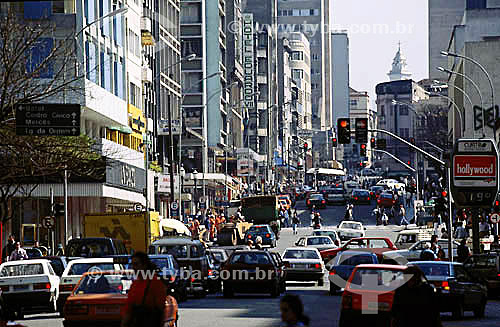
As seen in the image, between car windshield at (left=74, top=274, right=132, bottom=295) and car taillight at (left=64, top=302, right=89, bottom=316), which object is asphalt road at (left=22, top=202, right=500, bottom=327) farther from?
car taillight at (left=64, top=302, right=89, bottom=316)

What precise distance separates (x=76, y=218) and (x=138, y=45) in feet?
69.7

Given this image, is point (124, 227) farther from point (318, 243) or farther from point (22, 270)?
point (22, 270)

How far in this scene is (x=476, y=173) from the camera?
38.6m

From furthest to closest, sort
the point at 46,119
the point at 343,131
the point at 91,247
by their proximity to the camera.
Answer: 1. the point at 343,131
2. the point at 91,247
3. the point at 46,119

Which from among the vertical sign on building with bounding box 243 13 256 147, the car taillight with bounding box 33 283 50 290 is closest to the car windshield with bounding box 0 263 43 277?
the car taillight with bounding box 33 283 50 290

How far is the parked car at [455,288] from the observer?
89.1 ft

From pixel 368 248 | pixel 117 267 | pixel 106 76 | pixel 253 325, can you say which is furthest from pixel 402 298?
pixel 106 76

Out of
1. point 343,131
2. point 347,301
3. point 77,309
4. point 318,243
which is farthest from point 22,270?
point 318,243

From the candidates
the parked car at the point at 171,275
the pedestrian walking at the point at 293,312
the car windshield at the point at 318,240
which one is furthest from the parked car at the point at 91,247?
the pedestrian walking at the point at 293,312

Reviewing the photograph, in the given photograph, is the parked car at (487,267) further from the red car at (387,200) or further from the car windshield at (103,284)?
the red car at (387,200)

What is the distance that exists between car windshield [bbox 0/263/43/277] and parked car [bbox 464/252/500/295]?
13.1m

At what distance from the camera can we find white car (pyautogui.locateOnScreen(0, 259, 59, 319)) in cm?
2930

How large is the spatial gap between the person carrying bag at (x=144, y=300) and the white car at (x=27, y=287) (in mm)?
13404

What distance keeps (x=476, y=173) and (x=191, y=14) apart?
303 ft
